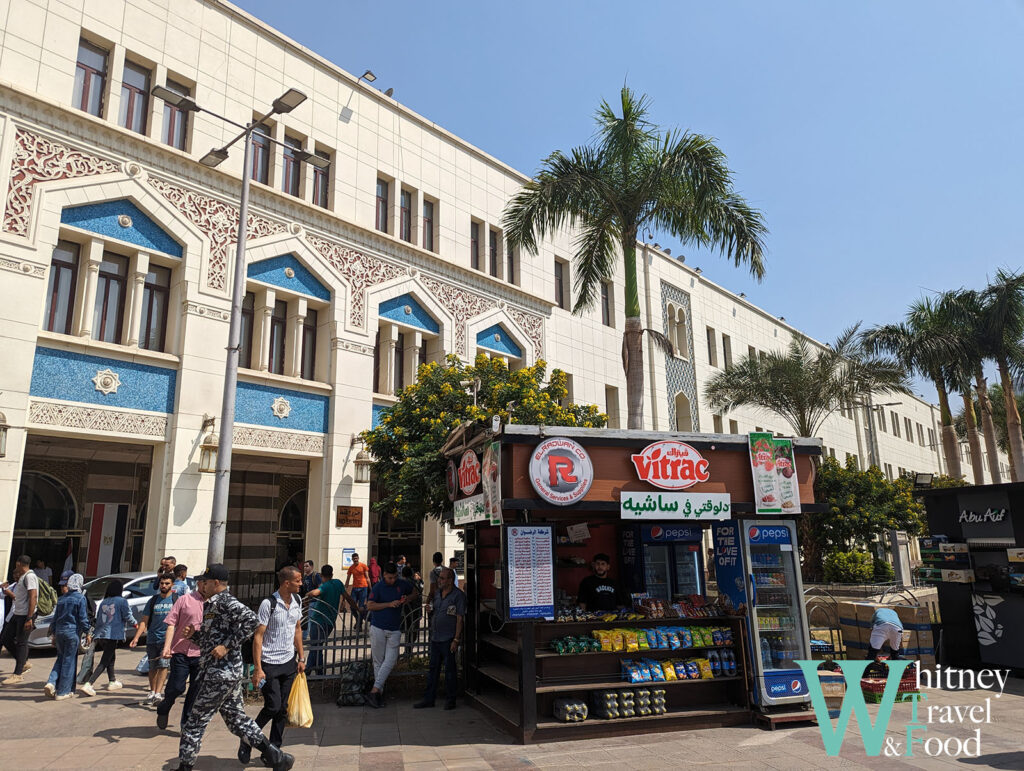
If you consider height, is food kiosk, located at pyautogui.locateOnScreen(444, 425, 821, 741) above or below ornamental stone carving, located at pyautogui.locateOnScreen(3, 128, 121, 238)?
below

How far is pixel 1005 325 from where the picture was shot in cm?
2464

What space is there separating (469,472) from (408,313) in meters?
13.2

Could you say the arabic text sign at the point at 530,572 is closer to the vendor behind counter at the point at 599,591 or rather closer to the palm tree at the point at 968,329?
the vendor behind counter at the point at 599,591

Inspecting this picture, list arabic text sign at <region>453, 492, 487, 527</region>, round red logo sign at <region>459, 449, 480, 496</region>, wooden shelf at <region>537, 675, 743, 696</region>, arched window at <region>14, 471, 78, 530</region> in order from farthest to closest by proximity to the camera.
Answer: arched window at <region>14, 471, 78, 530</region>, round red logo sign at <region>459, 449, 480, 496</region>, arabic text sign at <region>453, 492, 487, 527</region>, wooden shelf at <region>537, 675, 743, 696</region>

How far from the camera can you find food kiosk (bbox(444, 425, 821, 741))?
8.04m

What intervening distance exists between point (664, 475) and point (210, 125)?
51.4 feet

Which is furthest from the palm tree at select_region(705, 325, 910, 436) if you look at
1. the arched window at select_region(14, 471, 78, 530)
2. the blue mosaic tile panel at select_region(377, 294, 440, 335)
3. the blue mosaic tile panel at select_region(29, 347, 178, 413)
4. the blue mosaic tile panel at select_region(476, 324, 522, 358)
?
the arched window at select_region(14, 471, 78, 530)

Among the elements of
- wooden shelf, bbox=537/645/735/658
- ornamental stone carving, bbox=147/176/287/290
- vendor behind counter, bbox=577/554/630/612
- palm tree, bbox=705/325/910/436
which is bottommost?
wooden shelf, bbox=537/645/735/658

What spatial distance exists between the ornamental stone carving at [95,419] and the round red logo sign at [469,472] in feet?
31.4

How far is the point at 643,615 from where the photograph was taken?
8.81 m

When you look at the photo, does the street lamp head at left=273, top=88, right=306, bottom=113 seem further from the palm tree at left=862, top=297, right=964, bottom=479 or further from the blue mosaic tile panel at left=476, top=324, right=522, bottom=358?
the palm tree at left=862, top=297, right=964, bottom=479

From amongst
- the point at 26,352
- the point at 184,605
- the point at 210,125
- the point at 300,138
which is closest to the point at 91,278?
the point at 26,352

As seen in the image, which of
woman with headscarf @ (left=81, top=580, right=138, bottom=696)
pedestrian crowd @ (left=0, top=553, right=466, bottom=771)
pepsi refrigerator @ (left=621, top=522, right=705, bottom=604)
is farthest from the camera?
pepsi refrigerator @ (left=621, top=522, right=705, bottom=604)

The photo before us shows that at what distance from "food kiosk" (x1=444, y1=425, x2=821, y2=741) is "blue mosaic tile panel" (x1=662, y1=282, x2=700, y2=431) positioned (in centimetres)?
2298
